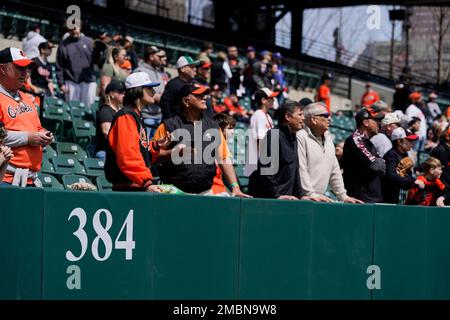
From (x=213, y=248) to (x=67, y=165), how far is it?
4.20 m

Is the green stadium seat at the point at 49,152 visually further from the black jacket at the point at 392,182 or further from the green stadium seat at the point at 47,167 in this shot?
the black jacket at the point at 392,182

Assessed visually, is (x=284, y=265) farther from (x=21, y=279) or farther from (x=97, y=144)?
(x=97, y=144)

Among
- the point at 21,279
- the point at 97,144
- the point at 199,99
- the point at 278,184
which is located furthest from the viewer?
the point at 97,144

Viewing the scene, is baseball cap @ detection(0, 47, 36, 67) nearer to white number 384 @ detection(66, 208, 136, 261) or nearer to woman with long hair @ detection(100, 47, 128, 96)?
white number 384 @ detection(66, 208, 136, 261)

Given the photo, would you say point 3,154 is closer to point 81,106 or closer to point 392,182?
point 392,182

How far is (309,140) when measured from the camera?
8.20 meters

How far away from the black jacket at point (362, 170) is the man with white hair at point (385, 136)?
160 centimetres

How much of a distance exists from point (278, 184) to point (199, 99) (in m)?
1.19

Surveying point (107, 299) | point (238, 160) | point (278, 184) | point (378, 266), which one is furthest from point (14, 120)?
point (238, 160)

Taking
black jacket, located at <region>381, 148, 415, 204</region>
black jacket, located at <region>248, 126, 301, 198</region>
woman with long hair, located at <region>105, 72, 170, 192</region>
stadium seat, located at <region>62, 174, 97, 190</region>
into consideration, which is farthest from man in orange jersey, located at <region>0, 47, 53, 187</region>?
black jacket, located at <region>381, 148, 415, 204</region>

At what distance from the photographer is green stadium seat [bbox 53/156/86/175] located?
993cm

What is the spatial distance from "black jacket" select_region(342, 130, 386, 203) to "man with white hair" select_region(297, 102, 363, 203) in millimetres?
460

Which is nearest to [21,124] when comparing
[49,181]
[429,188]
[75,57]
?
[49,181]

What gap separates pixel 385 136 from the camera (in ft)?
35.2
